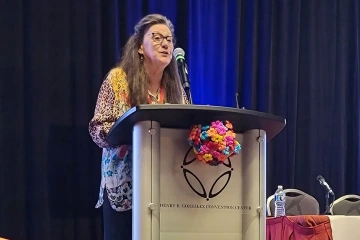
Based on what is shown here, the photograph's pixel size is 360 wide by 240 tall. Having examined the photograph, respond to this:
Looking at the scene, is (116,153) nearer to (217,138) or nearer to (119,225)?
(119,225)

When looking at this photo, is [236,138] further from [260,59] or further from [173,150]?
[260,59]

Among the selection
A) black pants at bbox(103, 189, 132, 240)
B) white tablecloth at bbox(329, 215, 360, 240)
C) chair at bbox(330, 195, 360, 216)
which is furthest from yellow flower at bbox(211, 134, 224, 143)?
chair at bbox(330, 195, 360, 216)

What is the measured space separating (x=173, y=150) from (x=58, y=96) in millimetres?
1657

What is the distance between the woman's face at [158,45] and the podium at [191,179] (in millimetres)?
414

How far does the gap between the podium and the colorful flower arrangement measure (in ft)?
0.08

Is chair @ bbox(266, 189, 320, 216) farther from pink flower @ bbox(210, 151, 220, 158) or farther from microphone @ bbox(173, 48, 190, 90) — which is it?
pink flower @ bbox(210, 151, 220, 158)

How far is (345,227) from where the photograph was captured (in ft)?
8.93

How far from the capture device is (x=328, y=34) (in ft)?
14.7

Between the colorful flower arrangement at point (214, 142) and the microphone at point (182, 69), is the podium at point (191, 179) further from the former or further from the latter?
the microphone at point (182, 69)

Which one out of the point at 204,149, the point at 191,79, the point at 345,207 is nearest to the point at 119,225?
the point at 204,149

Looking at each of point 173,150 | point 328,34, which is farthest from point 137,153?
point 328,34

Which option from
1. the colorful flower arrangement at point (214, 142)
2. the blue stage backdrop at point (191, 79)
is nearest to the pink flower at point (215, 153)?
the colorful flower arrangement at point (214, 142)

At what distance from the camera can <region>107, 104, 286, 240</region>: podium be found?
141cm

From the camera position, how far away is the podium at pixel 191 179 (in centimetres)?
141
